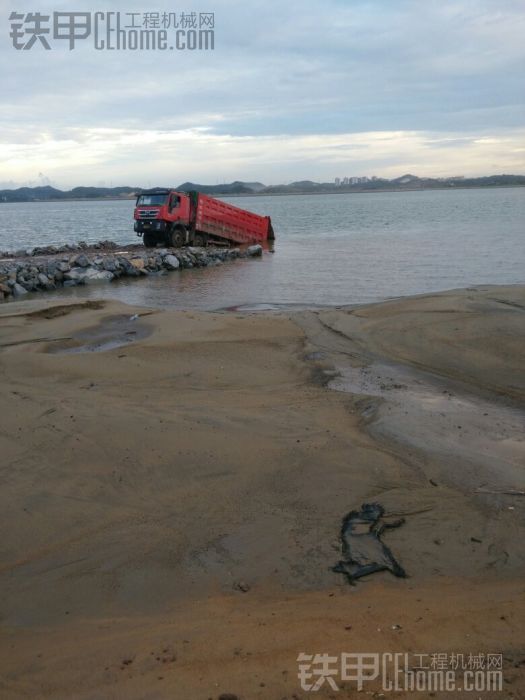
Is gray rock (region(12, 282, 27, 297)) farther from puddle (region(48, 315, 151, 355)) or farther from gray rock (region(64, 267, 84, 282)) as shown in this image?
puddle (region(48, 315, 151, 355))

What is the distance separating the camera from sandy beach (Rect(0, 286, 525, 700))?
2.84 metres

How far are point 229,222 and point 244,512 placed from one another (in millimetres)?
25068

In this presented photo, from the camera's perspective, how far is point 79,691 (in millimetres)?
2621

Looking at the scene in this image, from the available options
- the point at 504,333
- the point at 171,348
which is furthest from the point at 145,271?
the point at 504,333

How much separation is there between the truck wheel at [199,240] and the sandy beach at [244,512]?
61.9 ft

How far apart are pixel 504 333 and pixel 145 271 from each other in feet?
46.0

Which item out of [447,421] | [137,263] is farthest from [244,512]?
[137,263]

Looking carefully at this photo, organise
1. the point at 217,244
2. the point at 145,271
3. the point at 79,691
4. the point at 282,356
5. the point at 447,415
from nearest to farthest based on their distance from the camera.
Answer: the point at 79,691 → the point at 447,415 → the point at 282,356 → the point at 145,271 → the point at 217,244

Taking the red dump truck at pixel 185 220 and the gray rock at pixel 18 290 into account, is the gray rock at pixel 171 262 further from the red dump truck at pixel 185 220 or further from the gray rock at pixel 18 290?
the gray rock at pixel 18 290

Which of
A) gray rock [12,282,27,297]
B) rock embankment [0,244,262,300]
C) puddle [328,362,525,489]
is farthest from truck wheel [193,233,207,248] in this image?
puddle [328,362,525,489]

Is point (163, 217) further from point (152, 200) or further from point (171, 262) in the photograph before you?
point (171, 262)

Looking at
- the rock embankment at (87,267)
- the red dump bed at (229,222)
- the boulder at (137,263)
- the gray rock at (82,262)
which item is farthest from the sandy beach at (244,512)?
the red dump bed at (229,222)

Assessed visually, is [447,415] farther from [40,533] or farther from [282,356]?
[40,533]

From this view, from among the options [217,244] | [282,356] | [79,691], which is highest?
[217,244]
